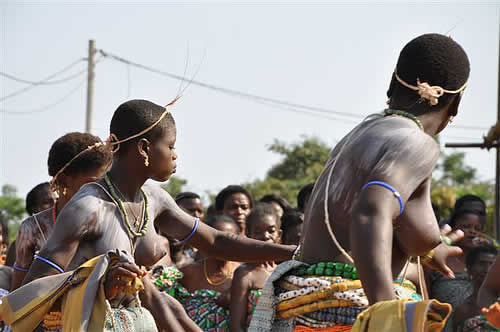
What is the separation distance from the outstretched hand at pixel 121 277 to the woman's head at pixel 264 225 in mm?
4138

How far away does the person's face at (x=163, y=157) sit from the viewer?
4.78 m

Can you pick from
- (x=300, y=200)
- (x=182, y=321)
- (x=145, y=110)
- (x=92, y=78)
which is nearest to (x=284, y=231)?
(x=300, y=200)

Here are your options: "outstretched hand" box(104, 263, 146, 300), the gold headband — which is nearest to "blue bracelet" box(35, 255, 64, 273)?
"outstretched hand" box(104, 263, 146, 300)

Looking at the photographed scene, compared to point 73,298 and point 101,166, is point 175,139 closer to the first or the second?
point 101,166

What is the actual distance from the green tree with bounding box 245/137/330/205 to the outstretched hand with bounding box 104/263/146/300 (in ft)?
70.0

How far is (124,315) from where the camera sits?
4559mm

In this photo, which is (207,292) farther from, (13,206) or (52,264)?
(13,206)

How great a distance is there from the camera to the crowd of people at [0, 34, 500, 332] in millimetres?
3244

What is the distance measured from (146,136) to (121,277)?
42.8 inches

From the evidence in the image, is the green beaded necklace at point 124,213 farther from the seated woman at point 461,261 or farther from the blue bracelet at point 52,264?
the seated woman at point 461,261

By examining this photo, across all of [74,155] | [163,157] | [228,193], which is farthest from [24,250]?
[228,193]

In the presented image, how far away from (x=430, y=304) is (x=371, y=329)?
0.72 feet

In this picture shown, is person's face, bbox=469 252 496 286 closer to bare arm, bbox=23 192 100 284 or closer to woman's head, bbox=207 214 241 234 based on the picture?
woman's head, bbox=207 214 241 234

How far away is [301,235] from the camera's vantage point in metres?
3.69
